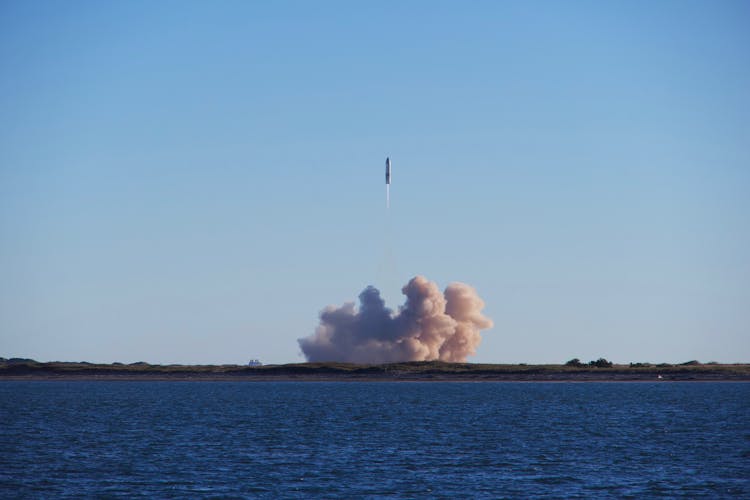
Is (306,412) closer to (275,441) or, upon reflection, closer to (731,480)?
(275,441)

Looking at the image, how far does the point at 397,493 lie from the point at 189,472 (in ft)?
53.4

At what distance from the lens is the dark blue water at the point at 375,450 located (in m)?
61.6

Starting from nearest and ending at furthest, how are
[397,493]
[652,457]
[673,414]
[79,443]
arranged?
[397,493] < [652,457] < [79,443] < [673,414]

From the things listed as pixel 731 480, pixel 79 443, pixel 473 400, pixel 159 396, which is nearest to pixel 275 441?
pixel 79 443

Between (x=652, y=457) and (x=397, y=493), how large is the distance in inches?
1062

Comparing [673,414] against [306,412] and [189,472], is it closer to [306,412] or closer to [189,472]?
[306,412]

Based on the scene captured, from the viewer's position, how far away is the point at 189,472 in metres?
67.3

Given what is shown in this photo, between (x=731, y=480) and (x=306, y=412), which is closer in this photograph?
(x=731, y=480)

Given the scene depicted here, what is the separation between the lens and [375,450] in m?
80.6

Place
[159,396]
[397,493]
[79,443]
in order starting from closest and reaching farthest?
[397,493] → [79,443] → [159,396]

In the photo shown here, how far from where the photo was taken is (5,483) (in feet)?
203

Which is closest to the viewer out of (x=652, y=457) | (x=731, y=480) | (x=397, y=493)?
(x=397, y=493)

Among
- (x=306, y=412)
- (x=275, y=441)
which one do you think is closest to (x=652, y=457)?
(x=275, y=441)

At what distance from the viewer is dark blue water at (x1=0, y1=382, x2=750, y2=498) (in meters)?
61.6
